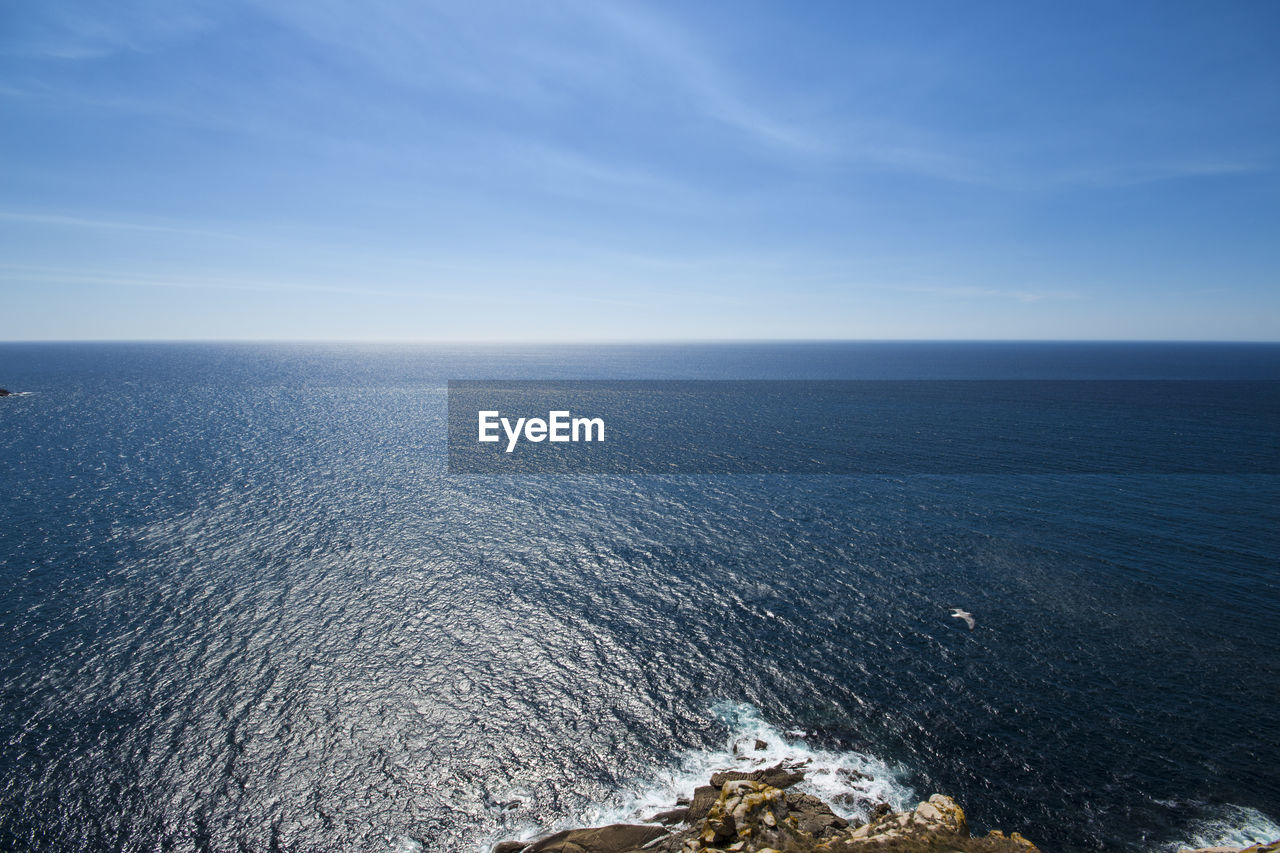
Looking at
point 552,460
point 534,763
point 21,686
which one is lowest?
point 534,763

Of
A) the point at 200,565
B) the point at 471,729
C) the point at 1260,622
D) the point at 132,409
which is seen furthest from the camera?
the point at 132,409

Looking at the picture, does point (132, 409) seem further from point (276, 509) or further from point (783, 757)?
point (783, 757)

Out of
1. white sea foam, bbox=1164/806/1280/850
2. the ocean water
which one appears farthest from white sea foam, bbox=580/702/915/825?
white sea foam, bbox=1164/806/1280/850

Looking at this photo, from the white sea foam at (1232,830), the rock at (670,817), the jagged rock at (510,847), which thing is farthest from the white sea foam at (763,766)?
the white sea foam at (1232,830)

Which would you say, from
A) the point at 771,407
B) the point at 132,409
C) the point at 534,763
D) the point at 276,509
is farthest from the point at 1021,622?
the point at 132,409

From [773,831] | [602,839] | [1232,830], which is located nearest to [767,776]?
[773,831]

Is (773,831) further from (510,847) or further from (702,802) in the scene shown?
(510,847)
